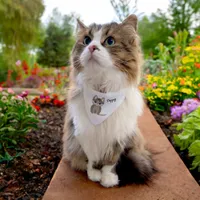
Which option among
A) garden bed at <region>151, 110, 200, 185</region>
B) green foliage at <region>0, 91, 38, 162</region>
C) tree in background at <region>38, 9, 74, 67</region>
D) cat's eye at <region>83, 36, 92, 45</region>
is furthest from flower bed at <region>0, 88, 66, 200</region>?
tree in background at <region>38, 9, 74, 67</region>

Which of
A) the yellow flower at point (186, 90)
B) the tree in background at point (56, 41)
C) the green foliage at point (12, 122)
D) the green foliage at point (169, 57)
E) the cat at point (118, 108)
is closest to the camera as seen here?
the cat at point (118, 108)

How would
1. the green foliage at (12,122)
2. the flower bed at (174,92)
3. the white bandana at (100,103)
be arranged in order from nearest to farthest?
1. the white bandana at (100,103)
2. the green foliage at (12,122)
3. the flower bed at (174,92)

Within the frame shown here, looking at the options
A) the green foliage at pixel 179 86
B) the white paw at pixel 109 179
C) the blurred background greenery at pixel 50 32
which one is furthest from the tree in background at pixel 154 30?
the white paw at pixel 109 179

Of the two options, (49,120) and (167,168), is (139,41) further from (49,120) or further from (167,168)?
(49,120)

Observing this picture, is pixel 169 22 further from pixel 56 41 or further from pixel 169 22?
pixel 56 41

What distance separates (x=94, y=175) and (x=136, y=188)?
35 cm

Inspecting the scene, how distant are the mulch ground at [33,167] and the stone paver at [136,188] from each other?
19 centimetres

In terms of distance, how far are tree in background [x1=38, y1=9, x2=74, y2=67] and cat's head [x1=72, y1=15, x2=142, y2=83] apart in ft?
33.6

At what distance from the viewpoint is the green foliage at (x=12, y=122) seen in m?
2.57

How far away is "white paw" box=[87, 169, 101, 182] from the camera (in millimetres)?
2089

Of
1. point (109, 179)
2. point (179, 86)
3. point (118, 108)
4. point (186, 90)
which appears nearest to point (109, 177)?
point (109, 179)

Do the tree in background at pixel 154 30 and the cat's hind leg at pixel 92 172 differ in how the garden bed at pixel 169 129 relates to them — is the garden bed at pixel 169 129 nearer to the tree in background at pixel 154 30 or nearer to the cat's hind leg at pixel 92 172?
the cat's hind leg at pixel 92 172

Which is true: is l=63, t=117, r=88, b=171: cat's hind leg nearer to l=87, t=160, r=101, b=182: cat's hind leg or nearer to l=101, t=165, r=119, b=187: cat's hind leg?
l=87, t=160, r=101, b=182: cat's hind leg

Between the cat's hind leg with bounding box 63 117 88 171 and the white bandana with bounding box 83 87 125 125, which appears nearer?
the white bandana with bounding box 83 87 125 125
